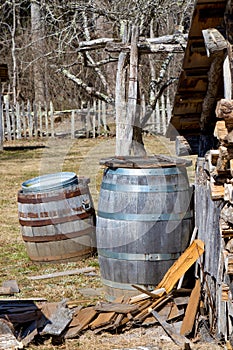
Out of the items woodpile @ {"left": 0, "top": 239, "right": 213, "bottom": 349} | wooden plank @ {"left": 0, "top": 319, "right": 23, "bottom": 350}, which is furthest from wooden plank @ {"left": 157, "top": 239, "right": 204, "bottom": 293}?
wooden plank @ {"left": 0, "top": 319, "right": 23, "bottom": 350}

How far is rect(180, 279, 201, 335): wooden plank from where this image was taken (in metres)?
5.23

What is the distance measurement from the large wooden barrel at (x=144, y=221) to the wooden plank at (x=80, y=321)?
0.52 metres

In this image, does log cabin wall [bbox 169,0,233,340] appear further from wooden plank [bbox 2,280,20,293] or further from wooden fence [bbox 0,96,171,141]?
wooden fence [bbox 0,96,171,141]

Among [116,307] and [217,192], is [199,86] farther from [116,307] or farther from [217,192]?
[116,307]

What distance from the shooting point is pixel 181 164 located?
19.6 ft

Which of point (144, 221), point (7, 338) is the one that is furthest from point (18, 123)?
point (7, 338)

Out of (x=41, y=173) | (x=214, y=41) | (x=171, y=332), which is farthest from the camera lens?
(x=41, y=173)

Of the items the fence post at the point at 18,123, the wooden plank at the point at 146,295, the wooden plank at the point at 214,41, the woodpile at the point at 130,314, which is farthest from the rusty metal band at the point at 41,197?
the fence post at the point at 18,123

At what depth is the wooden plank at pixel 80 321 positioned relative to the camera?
5395mm

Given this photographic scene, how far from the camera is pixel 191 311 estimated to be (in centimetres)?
534

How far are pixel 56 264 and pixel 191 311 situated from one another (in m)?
2.70

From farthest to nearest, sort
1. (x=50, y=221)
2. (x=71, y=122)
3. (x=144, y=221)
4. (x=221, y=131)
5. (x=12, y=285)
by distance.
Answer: (x=71, y=122), (x=50, y=221), (x=12, y=285), (x=144, y=221), (x=221, y=131)

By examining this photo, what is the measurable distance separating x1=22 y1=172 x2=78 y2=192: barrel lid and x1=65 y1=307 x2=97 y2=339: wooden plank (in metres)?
2.02

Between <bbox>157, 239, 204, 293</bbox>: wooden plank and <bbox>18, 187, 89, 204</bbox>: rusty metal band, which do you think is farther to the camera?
<bbox>18, 187, 89, 204</bbox>: rusty metal band
